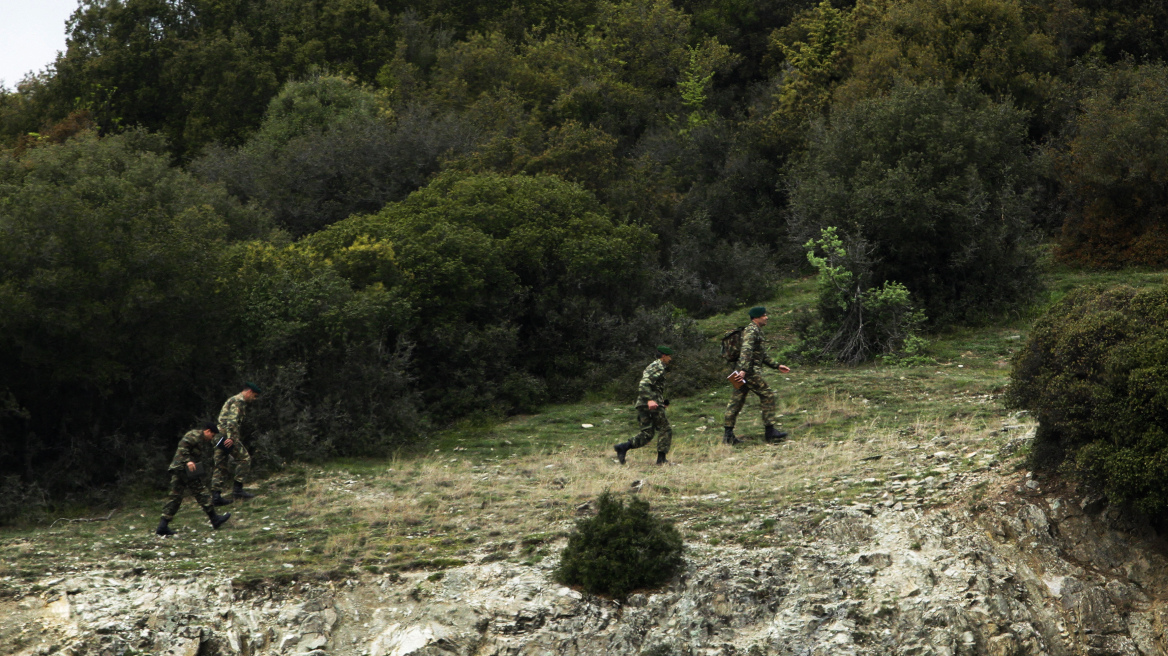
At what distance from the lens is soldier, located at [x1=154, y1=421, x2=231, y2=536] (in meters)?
15.4

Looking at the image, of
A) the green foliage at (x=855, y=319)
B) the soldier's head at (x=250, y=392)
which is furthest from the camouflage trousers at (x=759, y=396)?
the soldier's head at (x=250, y=392)

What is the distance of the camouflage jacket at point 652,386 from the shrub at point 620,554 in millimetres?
3445

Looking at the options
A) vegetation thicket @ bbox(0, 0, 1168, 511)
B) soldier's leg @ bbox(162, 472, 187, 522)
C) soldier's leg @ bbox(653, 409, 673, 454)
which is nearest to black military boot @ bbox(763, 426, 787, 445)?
soldier's leg @ bbox(653, 409, 673, 454)

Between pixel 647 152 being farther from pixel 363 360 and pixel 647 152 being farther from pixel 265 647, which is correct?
pixel 265 647

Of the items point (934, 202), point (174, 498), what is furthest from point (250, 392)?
point (934, 202)

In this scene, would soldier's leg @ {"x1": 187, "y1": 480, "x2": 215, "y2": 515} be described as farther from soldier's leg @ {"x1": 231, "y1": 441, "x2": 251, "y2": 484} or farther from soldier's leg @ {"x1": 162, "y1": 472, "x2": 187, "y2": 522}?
soldier's leg @ {"x1": 231, "y1": 441, "x2": 251, "y2": 484}

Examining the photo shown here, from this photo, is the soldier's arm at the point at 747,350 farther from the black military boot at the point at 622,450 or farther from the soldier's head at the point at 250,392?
the soldier's head at the point at 250,392

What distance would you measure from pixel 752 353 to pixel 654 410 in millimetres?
1871

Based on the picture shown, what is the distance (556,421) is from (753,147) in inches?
831

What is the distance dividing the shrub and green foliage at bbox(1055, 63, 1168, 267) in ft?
64.8

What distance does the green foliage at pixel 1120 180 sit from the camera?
28266 mm

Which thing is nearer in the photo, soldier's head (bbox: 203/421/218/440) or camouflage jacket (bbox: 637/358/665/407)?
soldier's head (bbox: 203/421/218/440)

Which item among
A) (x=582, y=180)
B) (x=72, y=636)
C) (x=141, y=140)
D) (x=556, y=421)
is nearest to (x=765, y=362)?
(x=556, y=421)

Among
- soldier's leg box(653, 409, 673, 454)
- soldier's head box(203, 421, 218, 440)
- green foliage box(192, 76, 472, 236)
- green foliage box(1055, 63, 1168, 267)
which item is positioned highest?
green foliage box(192, 76, 472, 236)
